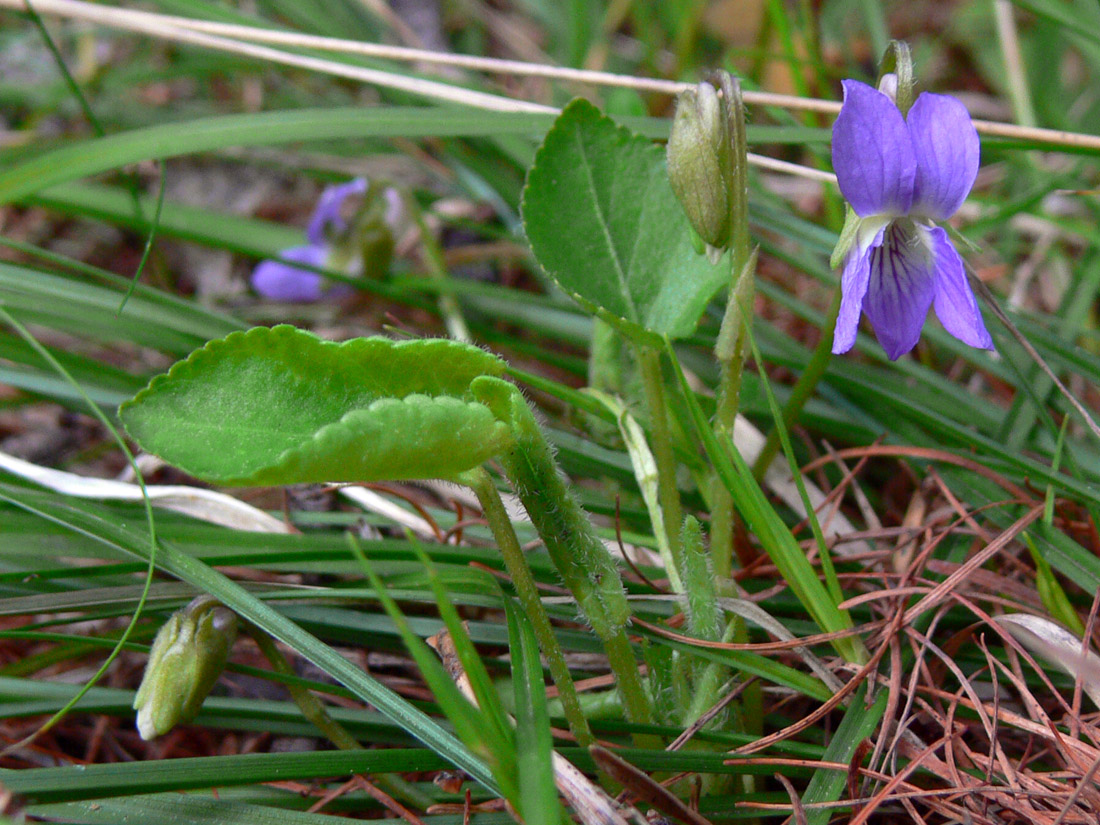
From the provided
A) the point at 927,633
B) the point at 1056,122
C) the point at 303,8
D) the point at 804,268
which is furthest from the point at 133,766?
the point at 1056,122

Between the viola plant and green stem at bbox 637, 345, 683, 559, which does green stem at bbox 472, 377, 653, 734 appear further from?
the viola plant

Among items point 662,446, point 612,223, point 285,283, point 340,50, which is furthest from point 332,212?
point 662,446

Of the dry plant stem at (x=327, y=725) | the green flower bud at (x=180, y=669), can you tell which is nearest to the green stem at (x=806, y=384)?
the dry plant stem at (x=327, y=725)

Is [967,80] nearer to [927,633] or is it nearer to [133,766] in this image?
[927,633]

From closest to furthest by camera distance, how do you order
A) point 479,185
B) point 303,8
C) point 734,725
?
1. point 734,725
2. point 479,185
3. point 303,8

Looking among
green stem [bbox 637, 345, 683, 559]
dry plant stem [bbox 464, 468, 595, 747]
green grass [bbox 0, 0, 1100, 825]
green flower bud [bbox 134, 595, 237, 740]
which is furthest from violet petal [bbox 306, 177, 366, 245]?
dry plant stem [bbox 464, 468, 595, 747]

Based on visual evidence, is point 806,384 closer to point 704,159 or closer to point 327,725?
point 704,159
